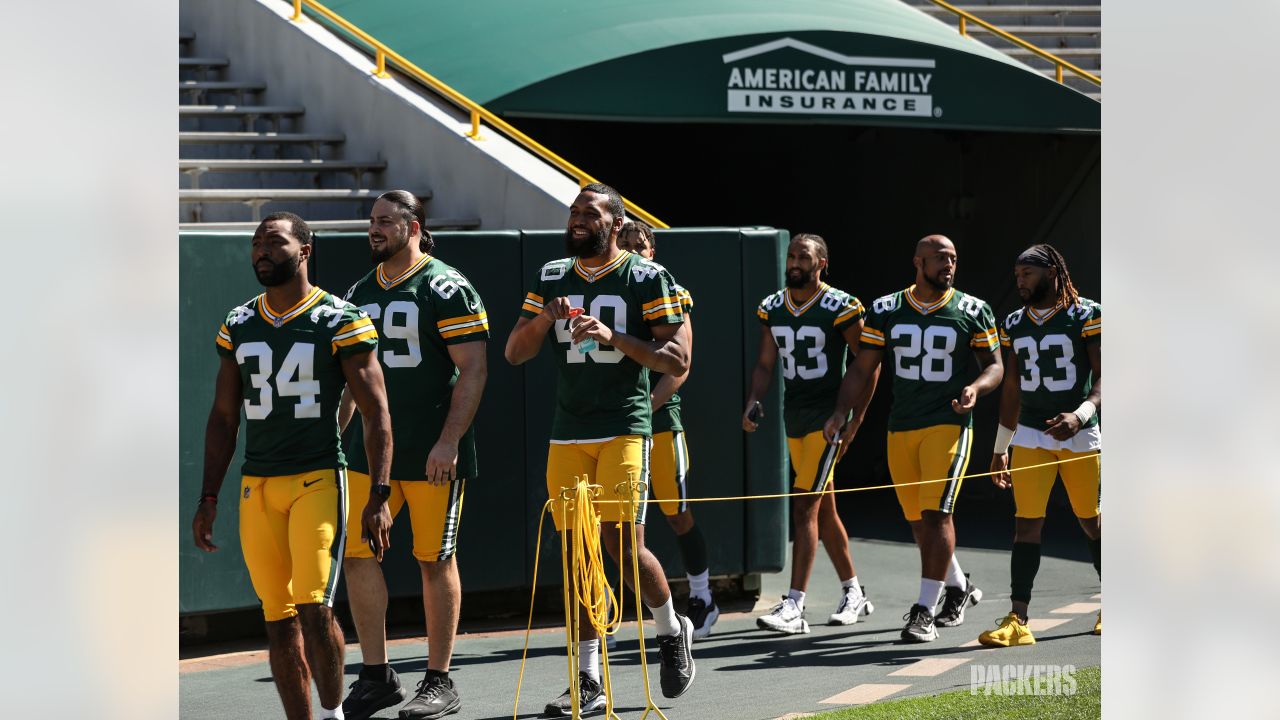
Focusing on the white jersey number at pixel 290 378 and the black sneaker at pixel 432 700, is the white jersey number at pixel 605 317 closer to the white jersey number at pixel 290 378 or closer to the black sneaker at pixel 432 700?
the white jersey number at pixel 290 378

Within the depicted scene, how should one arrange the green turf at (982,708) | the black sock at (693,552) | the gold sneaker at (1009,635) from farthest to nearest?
the black sock at (693,552) → the gold sneaker at (1009,635) → the green turf at (982,708)

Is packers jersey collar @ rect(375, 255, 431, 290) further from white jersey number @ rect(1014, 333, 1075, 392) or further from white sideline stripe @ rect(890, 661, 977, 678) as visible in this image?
white jersey number @ rect(1014, 333, 1075, 392)

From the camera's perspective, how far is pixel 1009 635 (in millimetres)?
8984

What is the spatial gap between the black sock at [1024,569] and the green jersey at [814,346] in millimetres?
1388

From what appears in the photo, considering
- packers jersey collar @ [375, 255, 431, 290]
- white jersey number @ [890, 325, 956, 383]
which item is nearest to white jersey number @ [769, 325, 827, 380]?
white jersey number @ [890, 325, 956, 383]

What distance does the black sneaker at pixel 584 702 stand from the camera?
7523 millimetres

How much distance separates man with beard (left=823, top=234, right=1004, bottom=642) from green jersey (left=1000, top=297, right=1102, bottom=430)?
20 cm

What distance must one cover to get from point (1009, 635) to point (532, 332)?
334 cm

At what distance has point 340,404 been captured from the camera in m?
7.36

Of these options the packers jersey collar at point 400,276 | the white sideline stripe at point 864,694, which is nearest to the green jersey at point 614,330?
the packers jersey collar at point 400,276
